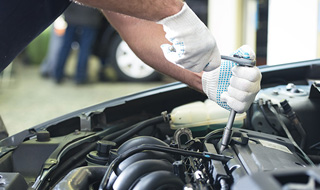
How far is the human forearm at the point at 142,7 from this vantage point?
1.06m

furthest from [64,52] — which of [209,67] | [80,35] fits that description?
[209,67]

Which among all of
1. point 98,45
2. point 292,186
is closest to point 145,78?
point 98,45

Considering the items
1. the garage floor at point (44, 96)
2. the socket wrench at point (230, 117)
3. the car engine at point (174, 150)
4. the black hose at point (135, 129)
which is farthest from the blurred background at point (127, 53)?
the socket wrench at point (230, 117)

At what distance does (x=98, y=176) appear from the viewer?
109 cm

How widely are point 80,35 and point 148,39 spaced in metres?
4.05

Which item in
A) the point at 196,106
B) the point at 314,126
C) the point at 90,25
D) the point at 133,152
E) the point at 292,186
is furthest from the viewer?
the point at 90,25

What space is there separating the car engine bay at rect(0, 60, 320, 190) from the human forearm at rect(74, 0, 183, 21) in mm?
319

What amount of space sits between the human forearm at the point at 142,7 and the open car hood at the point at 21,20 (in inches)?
10.3

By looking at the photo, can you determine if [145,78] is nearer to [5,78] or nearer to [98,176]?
[5,78]

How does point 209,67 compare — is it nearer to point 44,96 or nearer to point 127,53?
point 44,96

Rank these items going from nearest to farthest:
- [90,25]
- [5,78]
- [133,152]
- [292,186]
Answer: [292,186] < [133,152] < [90,25] < [5,78]

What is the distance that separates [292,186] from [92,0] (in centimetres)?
66

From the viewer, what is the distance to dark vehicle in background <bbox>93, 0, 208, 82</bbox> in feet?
17.5

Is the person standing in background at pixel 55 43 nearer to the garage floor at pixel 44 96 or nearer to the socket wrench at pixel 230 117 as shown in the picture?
the garage floor at pixel 44 96
